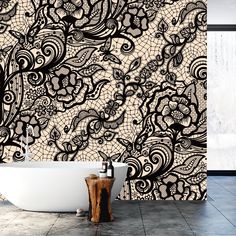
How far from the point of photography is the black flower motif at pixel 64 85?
594cm

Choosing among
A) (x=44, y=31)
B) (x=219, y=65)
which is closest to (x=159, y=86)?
(x=44, y=31)

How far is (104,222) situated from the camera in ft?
15.3

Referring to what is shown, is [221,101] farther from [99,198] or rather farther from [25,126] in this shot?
[99,198]

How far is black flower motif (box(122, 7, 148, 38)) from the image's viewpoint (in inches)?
235

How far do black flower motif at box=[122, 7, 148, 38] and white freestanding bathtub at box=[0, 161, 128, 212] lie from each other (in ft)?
5.38

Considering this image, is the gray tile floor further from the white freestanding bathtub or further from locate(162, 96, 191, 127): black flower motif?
locate(162, 96, 191, 127): black flower motif

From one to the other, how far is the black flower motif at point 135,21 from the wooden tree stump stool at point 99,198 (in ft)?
6.47

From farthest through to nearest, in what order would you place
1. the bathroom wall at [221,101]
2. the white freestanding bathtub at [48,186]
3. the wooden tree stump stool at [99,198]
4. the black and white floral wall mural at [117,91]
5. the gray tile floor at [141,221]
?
the bathroom wall at [221,101]
the black and white floral wall mural at [117,91]
the white freestanding bathtub at [48,186]
the wooden tree stump stool at [99,198]
the gray tile floor at [141,221]

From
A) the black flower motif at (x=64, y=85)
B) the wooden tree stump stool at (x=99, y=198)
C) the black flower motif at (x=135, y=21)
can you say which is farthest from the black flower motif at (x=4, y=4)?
the wooden tree stump stool at (x=99, y=198)

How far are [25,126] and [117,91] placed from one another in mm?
1094

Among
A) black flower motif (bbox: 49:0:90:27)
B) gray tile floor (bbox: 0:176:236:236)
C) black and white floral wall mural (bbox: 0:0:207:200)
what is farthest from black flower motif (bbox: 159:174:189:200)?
black flower motif (bbox: 49:0:90:27)

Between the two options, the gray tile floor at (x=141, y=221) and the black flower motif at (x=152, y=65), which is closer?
the gray tile floor at (x=141, y=221)

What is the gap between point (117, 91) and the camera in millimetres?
5941

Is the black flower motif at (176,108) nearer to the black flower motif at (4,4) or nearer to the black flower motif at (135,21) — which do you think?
the black flower motif at (135,21)
